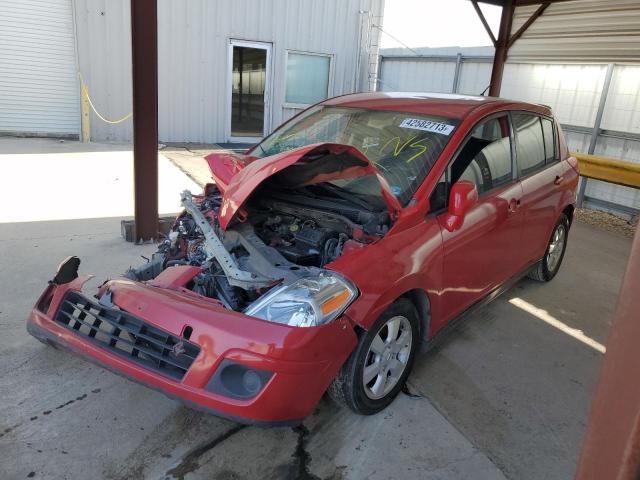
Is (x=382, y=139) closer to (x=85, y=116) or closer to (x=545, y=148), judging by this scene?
(x=545, y=148)

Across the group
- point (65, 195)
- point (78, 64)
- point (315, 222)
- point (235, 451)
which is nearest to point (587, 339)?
point (315, 222)

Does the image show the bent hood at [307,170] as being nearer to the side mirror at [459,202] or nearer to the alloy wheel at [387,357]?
the side mirror at [459,202]

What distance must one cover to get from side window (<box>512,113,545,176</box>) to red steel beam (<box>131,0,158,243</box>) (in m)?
3.41

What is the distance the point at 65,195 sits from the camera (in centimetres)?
697

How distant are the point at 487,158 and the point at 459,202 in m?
0.77

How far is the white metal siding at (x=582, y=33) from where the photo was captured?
6.96 m

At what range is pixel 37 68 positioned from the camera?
10.9m

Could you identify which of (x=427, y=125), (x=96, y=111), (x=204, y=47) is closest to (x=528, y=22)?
(x=427, y=125)

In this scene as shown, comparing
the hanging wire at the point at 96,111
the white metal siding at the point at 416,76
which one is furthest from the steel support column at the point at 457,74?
the hanging wire at the point at 96,111

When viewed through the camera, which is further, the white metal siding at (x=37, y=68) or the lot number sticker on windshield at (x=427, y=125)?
the white metal siding at (x=37, y=68)

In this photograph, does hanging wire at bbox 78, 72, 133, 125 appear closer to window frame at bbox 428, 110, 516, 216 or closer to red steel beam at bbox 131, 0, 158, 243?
red steel beam at bbox 131, 0, 158, 243

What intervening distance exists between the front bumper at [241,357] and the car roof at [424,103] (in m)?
1.84

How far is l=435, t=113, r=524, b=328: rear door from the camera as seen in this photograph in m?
3.21

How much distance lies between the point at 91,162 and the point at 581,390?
27.9 ft
